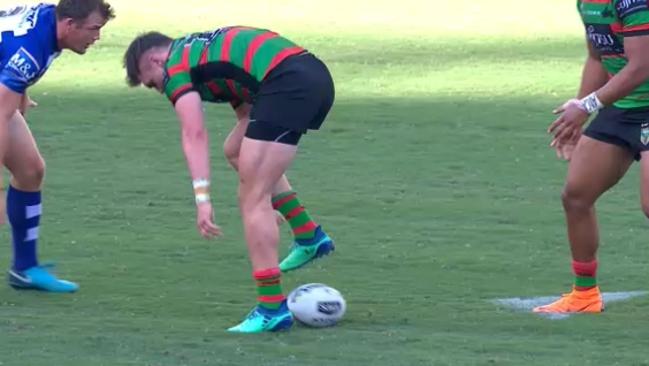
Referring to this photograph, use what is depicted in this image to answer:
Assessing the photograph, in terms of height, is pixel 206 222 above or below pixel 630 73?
below

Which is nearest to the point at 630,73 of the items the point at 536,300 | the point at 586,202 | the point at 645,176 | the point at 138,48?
the point at 645,176

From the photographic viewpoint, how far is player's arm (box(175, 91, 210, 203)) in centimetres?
659

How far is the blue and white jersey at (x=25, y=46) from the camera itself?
7.21 m

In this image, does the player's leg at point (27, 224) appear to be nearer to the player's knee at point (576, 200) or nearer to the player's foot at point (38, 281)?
the player's foot at point (38, 281)

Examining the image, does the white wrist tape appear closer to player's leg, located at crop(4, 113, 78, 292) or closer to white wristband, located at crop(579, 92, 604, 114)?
Answer: player's leg, located at crop(4, 113, 78, 292)

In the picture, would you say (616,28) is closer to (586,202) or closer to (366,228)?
(586,202)

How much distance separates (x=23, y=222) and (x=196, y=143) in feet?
5.64

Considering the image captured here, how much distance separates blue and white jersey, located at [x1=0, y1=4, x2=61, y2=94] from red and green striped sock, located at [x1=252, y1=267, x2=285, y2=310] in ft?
4.71

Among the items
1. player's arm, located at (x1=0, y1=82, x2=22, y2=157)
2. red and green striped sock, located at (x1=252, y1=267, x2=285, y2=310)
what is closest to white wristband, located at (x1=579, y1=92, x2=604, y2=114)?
red and green striped sock, located at (x1=252, y1=267, x2=285, y2=310)

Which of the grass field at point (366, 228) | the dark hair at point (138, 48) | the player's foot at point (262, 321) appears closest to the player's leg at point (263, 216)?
the player's foot at point (262, 321)

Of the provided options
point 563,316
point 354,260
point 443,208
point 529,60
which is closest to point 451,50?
point 529,60

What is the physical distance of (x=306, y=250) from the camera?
845 cm

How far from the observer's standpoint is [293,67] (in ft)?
22.5

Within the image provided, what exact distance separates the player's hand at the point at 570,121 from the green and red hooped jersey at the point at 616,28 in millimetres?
353
